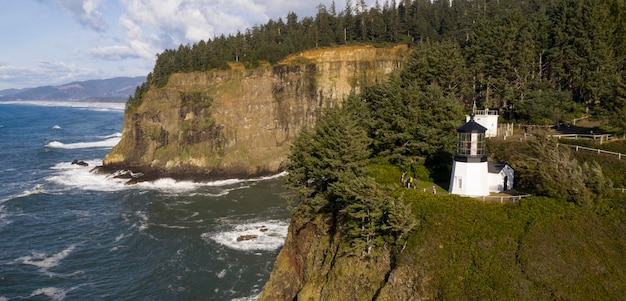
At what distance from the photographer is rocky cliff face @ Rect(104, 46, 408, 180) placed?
2744 inches

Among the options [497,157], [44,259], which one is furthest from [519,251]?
[44,259]

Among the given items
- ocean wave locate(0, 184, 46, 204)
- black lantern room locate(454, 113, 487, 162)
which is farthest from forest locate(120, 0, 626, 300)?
ocean wave locate(0, 184, 46, 204)

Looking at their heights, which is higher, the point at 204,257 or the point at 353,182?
the point at 353,182

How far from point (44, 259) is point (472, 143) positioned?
37.3 metres

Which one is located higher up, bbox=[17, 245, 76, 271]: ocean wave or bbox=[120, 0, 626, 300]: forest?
bbox=[120, 0, 626, 300]: forest

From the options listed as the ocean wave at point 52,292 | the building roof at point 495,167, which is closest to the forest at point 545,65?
the building roof at point 495,167

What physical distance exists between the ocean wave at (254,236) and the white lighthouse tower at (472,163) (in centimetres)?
2048

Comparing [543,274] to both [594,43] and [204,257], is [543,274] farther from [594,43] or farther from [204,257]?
[594,43]

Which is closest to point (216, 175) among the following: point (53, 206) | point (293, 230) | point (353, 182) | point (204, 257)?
point (53, 206)

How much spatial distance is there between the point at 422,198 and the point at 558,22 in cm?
4154

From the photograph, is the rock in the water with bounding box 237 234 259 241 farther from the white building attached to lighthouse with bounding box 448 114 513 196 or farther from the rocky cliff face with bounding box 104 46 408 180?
the rocky cliff face with bounding box 104 46 408 180

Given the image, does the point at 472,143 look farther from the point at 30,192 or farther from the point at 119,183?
the point at 30,192

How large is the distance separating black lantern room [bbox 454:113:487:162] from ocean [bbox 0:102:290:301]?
18629 millimetres

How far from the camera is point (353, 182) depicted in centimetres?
2242
